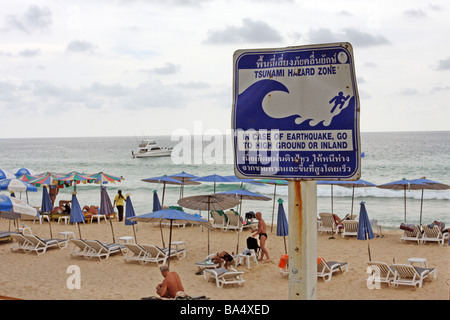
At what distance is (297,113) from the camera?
325 cm

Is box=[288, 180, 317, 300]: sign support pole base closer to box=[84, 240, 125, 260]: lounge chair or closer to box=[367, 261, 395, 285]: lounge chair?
box=[367, 261, 395, 285]: lounge chair

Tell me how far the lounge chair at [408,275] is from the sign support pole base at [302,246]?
748cm

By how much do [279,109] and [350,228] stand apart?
13.1 meters

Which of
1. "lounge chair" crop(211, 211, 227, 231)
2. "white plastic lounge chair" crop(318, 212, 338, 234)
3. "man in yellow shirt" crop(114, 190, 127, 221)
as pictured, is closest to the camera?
"white plastic lounge chair" crop(318, 212, 338, 234)

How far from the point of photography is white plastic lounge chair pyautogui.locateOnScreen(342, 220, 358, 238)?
51.0 ft

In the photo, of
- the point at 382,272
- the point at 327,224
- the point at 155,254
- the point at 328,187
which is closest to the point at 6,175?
the point at 155,254

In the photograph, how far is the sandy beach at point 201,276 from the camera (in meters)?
9.67

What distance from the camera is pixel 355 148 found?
3.13 meters

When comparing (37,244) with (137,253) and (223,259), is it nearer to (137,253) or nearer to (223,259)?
(137,253)

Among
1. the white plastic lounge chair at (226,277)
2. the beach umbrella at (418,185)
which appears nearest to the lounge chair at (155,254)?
the white plastic lounge chair at (226,277)

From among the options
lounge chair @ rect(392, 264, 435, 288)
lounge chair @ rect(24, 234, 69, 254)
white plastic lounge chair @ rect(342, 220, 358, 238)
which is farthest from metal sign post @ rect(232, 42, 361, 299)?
white plastic lounge chair @ rect(342, 220, 358, 238)

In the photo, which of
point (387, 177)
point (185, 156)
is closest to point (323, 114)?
point (387, 177)

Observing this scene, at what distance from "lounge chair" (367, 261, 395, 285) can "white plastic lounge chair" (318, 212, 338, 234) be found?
5.86 m

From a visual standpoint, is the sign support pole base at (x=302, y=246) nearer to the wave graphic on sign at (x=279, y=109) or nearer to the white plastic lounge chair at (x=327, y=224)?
the wave graphic on sign at (x=279, y=109)
